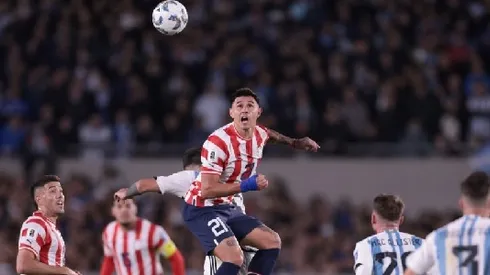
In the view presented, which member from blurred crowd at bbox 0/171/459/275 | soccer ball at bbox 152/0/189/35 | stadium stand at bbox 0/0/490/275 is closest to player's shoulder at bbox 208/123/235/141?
soccer ball at bbox 152/0/189/35

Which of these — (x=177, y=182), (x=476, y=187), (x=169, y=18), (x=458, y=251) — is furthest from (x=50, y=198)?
(x=476, y=187)

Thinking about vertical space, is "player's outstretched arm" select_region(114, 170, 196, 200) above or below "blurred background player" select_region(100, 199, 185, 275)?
above

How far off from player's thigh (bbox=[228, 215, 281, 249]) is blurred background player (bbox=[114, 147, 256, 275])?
359mm

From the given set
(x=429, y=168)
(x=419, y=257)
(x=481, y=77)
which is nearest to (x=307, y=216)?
(x=429, y=168)

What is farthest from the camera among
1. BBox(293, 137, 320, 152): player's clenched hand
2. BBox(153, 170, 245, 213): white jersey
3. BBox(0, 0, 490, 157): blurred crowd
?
BBox(0, 0, 490, 157): blurred crowd

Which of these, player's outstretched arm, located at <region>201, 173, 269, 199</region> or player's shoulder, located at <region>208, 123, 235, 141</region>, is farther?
player's shoulder, located at <region>208, 123, 235, 141</region>

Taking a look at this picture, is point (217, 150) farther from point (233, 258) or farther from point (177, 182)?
point (177, 182)

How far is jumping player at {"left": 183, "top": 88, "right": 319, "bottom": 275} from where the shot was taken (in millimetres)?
11016

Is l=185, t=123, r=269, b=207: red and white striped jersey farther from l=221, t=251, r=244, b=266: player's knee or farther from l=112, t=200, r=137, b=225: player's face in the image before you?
l=112, t=200, r=137, b=225: player's face

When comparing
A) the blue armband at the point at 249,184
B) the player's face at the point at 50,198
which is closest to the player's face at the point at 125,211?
the player's face at the point at 50,198

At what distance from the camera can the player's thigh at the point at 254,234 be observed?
11.2m

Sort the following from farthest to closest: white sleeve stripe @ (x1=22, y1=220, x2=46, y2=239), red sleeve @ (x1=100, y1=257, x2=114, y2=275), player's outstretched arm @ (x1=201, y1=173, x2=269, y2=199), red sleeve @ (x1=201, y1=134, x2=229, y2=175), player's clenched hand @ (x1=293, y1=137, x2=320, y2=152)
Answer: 1. red sleeve @ (x1=100, y1=257, x2=114, y2=275)
2. player's clenched hand @ (x1=293, y1=137, x2=320, y2=152)
3. white sleeve stripe @ (x1=22, y1=220, x2=46, y2=239)
4. red sleeve @ (x1=201, y1=134, x2=229, y2=175)
5. player's outstretched arm @ (x1=201, y1=173, x2=269, y2=199)

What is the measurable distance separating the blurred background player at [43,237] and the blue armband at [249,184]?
166 cm

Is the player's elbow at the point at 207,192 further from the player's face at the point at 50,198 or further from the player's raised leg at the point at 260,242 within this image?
the player's face at the point at 50,198
